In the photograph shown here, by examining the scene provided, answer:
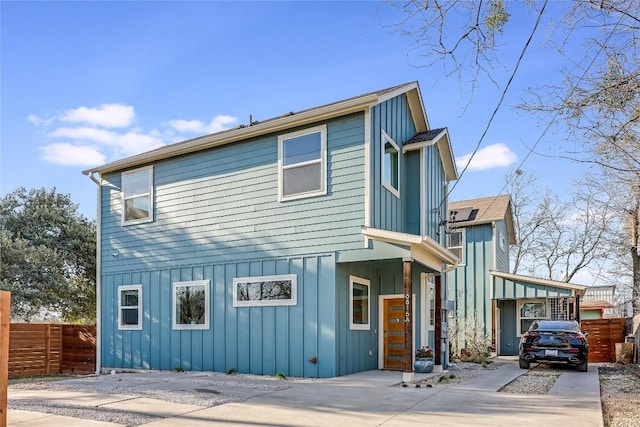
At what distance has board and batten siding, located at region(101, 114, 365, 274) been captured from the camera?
35.8 feet

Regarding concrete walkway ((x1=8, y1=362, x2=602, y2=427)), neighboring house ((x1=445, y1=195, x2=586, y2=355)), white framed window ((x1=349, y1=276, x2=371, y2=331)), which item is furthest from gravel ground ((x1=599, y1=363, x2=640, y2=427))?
neighboring house ((x1=445, y1=195, x2=586, y2=355))

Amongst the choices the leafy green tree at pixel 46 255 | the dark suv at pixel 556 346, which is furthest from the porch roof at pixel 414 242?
the leafy green tree at pixel 46 255

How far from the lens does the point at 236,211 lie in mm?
12344

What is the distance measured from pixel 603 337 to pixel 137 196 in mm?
14905

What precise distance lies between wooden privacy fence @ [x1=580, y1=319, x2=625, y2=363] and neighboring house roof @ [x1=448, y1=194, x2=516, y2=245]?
475 cm

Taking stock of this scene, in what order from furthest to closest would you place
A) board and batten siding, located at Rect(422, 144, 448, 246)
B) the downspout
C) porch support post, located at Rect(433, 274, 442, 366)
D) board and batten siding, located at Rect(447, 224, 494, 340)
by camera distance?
1. board and batten siding, located at Rect(447, 224, 494, 340)
2. the downspout
3. board and batten siding, located at Rect(422, 144, 448, 246)
4. porch support post, located at Rect(433, 274, 442, 366)

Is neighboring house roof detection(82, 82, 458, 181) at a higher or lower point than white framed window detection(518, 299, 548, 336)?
higher

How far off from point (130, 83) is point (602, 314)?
1045 inches

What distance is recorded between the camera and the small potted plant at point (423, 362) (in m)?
11.4

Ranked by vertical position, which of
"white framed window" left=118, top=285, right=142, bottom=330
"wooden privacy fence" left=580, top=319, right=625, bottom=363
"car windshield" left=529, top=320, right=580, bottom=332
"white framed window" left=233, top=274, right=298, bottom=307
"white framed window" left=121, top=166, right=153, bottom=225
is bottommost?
"wooden privacy fence" left=580, top=319, right=625, bottom=363

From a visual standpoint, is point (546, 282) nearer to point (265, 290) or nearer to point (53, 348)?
point (265, 290)

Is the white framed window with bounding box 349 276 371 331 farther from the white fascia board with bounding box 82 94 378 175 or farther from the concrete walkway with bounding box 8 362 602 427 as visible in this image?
the white fascia board with bounding box 82 94 378 175

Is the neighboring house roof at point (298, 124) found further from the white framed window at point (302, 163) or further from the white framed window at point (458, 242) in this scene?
the white framed window at point (458, 242)

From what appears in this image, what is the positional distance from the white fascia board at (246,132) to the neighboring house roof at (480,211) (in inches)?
386
